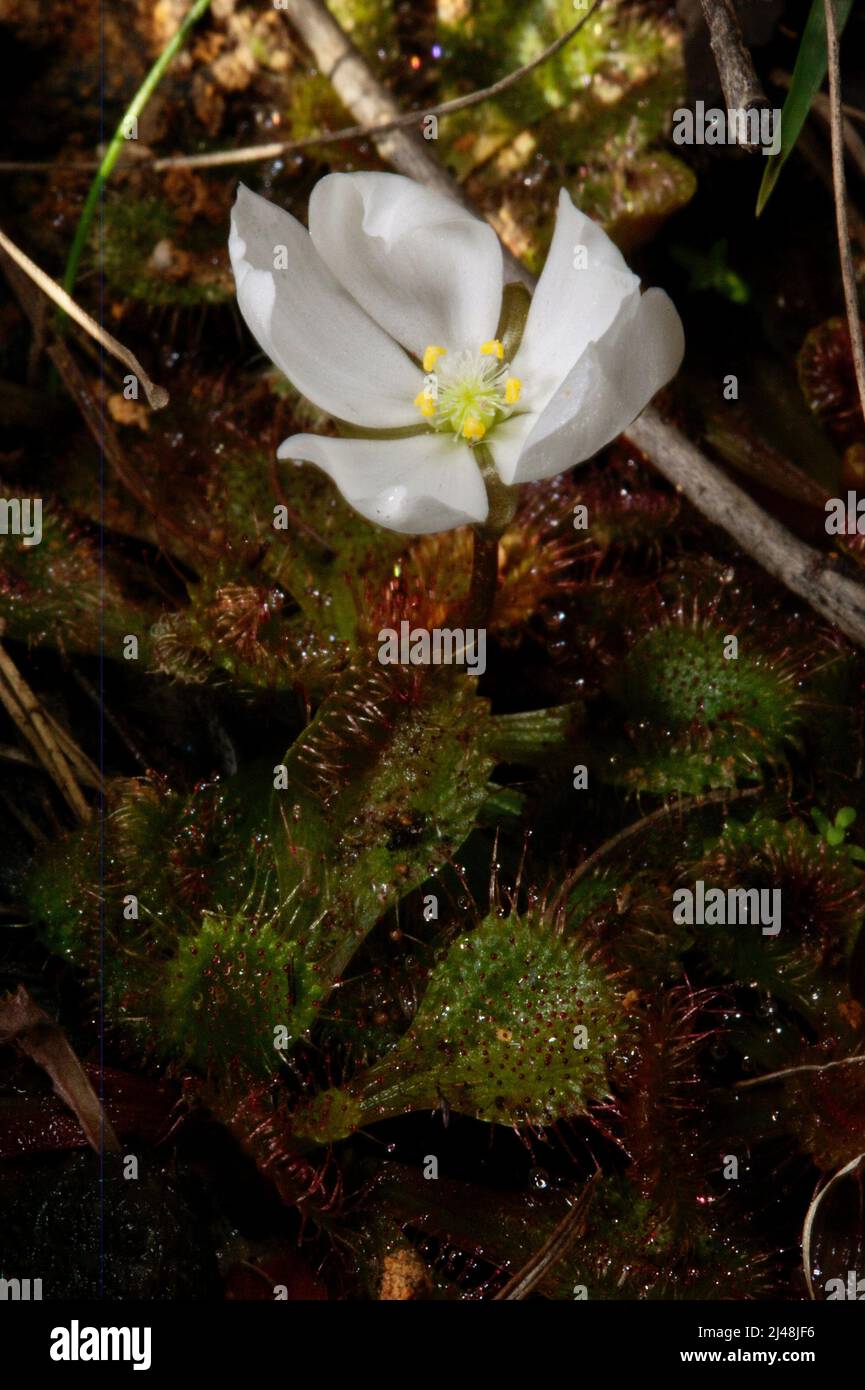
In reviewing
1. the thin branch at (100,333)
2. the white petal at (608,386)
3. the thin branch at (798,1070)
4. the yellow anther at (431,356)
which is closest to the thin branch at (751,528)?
the yellow anther at (431,356)

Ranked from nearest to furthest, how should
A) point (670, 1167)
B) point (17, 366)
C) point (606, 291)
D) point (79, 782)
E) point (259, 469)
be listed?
point (606, 291) < point (670, 1167) < point (79, 782) < point (259, 469) < point (17, 366)

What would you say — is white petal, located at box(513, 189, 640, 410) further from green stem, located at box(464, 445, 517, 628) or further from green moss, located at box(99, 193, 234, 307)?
green moss, located at box(99, 193, 234, 307)

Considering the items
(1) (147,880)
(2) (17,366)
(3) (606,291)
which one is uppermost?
(2) (17,366)

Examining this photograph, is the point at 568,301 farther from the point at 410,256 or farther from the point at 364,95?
the point at 364,95

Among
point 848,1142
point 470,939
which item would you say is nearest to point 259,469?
point 470,939

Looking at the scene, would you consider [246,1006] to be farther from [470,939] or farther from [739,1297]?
[739,1297]

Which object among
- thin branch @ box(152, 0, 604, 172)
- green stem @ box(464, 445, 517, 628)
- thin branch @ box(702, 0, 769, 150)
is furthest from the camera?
thin branch @ box(152, 0, 604, 172)

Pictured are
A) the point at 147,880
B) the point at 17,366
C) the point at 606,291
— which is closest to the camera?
the point at 606,291

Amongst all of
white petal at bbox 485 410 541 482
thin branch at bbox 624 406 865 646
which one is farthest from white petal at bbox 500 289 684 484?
thin branch at bbox 624 406 865 646
